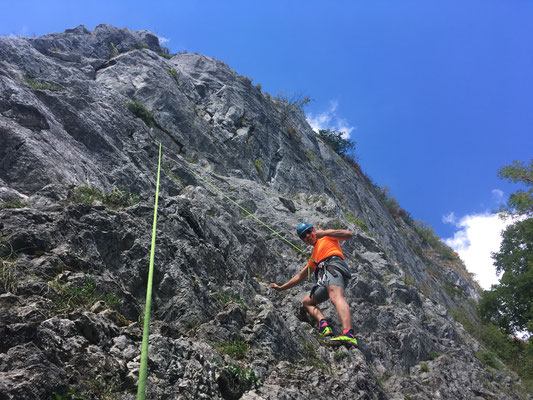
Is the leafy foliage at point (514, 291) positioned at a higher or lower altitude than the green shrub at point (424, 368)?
higher

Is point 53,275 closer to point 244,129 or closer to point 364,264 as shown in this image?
point 364,264

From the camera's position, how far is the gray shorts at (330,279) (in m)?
5.88

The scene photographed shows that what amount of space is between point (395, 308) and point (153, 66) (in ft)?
48.5

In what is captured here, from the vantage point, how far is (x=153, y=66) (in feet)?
54.7

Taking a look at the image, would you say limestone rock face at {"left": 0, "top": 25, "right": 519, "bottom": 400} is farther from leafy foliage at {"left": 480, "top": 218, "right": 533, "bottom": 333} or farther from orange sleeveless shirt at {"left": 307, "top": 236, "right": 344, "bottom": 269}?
leafy foliage at {"left": 480, "top": 218, "right": 533, "bottom": 333}

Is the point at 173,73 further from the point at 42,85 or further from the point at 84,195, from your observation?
the point at 84,195

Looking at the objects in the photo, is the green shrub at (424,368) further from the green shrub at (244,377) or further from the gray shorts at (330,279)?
→ the green shrub at (244,377)

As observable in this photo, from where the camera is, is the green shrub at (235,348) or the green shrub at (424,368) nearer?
the green shrub at (235,348)

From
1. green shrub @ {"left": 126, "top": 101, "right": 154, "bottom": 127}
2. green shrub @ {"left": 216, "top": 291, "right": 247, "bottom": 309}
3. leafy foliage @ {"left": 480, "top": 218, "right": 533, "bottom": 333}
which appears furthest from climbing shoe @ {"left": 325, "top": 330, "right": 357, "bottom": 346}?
leafy foliage @ {"left": 480, "top": 218, "right": 533, "bottom": 333}

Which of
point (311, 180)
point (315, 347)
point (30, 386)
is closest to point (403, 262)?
point (311, 180)

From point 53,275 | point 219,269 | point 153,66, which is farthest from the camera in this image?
point 153,66

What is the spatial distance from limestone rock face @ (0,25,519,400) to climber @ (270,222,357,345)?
0.88 feet

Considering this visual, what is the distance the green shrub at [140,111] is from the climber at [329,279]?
8.61 meters

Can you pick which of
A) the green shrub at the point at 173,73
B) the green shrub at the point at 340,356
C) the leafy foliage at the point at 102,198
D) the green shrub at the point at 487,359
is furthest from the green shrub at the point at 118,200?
the green shrub at the point at 173,73
